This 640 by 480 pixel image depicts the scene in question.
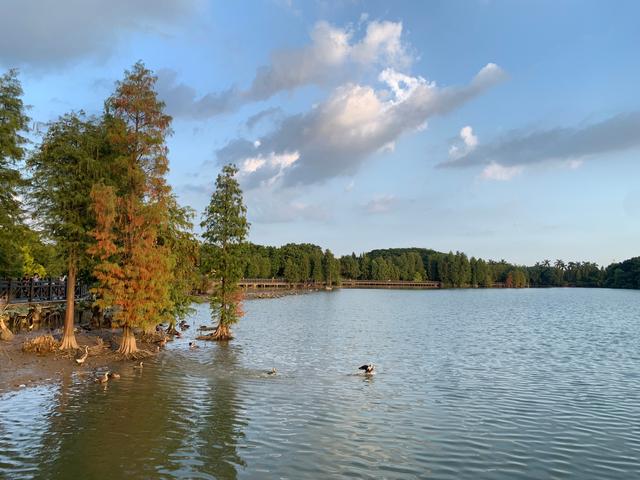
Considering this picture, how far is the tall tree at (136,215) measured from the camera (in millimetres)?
26609

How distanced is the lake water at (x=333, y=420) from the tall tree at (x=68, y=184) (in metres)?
7.51

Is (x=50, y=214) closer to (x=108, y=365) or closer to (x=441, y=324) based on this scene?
(x=108, y=365)

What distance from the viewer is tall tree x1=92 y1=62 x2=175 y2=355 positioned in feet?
87.3

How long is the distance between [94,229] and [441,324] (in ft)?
133

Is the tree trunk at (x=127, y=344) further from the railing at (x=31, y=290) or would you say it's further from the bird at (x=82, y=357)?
the railing at (x=31, y=290)

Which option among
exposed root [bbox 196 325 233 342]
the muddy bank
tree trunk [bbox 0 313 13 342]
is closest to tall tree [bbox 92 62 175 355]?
the muddy bank

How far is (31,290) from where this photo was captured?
37812 mm

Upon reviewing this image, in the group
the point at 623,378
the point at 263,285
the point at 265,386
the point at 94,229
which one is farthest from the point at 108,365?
→ the point at 263,285

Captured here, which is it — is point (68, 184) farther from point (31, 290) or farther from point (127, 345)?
point (31, 290)

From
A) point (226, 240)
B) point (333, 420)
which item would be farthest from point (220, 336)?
point (333, 420)

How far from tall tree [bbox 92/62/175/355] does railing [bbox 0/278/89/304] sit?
12.7m

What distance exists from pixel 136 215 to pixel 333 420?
1693 cm

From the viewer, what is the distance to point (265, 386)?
73.5 feet

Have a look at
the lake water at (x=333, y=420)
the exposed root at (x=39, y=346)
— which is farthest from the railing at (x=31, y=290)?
the lake water at (x=333, y=420)
